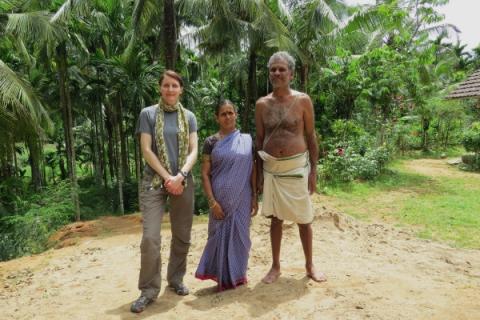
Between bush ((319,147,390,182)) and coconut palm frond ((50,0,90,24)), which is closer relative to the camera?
coconut palm frond ((50,0,90,24))

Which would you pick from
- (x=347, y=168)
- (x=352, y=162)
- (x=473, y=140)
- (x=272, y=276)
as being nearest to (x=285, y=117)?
(x=272, y=276)

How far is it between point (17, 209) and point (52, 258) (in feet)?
20.0

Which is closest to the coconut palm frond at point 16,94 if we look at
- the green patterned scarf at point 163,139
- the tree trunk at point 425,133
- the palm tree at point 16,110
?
the palm tree at point 16,110

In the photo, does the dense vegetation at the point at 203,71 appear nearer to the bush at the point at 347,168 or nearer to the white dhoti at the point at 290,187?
the bush at the point at 347,168

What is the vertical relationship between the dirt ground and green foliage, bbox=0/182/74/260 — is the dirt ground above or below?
above

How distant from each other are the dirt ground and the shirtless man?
1.50 feet

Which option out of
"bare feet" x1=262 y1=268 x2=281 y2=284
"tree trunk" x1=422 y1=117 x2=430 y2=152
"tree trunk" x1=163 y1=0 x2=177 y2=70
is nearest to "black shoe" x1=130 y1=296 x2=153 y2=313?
"bare feet" x1=262 y1=268 x2=281 y2=284

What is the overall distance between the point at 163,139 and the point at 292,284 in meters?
1.67

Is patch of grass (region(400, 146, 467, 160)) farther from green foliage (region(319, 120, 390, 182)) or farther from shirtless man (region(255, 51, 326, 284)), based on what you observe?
shirtless man (region(255, 51, 326, 284))

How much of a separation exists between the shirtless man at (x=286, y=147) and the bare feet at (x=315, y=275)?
0.02 meters

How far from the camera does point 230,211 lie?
3.31 metres

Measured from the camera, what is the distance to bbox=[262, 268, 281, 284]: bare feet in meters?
3.59

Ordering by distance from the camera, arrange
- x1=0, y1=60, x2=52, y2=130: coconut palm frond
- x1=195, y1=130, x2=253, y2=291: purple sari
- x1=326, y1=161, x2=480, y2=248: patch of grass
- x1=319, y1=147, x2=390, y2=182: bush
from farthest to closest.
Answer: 1. x1=319, y1=147, x2=390, y2=182: bush
2. x1=0, y1=60, x2=52, y2=130: coconut palm frond
3. x1=326, y1=161, x2=480, y2=248: patch of grass
4. x1=195, y1=130, x2=253, y2=291: purple sari

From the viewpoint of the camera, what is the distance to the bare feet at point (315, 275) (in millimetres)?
3553
